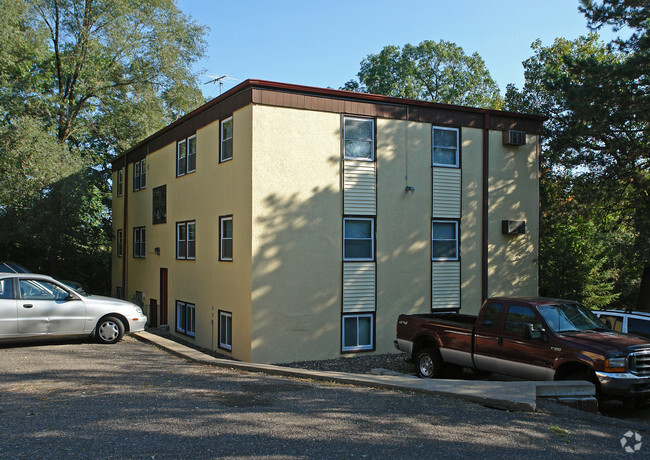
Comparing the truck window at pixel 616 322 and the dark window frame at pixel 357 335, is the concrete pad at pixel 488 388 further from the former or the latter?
the dark window frame at pixel 357 335

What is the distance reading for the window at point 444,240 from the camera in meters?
16.8

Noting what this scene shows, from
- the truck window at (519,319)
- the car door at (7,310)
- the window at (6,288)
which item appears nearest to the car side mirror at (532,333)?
the truck window at (519,319)

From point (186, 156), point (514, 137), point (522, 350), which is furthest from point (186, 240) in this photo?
point (522, 350)

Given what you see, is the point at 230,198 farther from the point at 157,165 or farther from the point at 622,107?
the point at 622,107

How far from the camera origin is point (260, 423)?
6.73 metres

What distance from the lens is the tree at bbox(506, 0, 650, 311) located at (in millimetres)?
17172

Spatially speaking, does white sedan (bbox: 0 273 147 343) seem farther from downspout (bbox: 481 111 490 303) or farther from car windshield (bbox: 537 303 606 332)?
downspout (bbox: 481 111 490 303)

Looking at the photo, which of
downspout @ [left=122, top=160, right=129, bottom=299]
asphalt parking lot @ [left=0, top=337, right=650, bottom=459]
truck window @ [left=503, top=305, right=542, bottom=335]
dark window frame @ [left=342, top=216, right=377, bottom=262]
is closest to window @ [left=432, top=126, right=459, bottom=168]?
dark window frame @ [left=342, top=216, right=377, bottom=262]

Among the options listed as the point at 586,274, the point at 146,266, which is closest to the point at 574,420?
the point at 586,274

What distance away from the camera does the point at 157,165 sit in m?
21.8

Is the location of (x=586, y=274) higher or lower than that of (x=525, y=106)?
lower

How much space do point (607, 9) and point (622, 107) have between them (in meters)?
3.08

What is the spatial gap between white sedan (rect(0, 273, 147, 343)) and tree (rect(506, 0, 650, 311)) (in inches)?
592

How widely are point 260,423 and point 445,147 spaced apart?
1210cm
